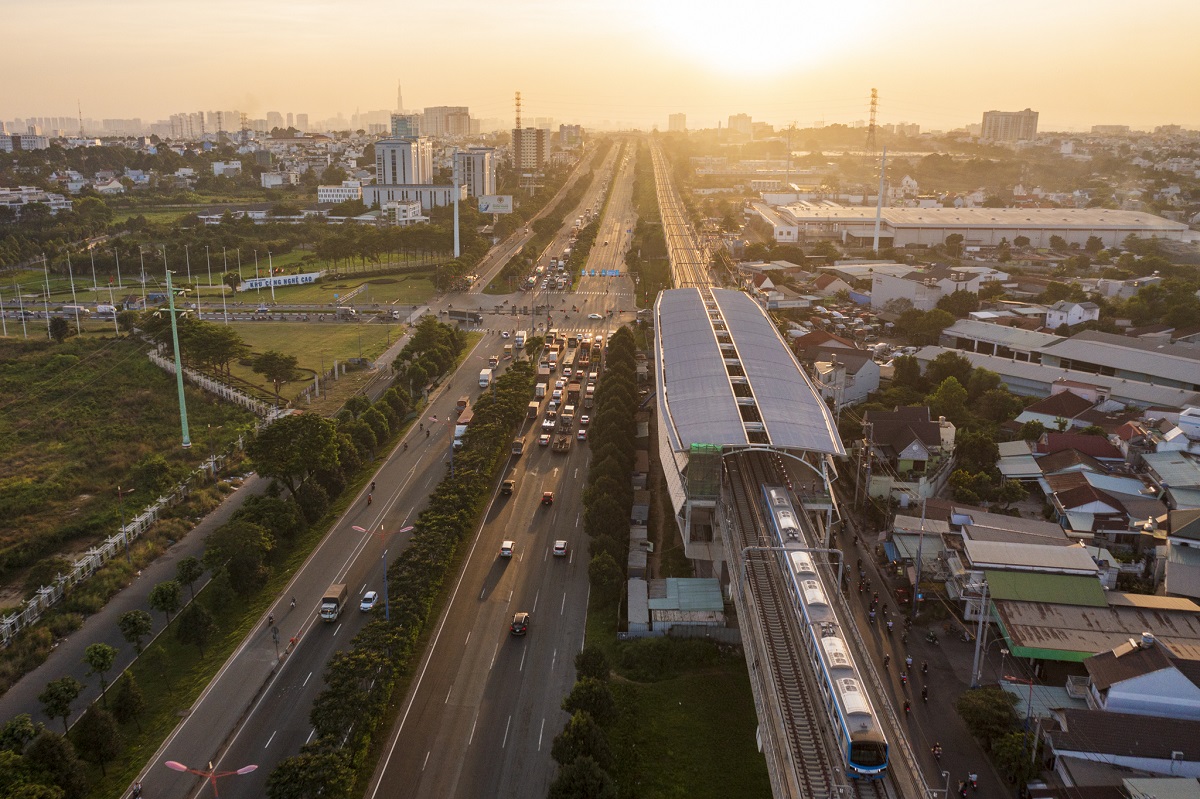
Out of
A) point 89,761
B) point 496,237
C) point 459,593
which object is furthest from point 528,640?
point 496,237

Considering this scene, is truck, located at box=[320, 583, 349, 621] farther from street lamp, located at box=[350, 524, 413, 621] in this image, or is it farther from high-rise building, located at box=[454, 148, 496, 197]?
high-rise building, located at box=[454, 148, 496, 197]

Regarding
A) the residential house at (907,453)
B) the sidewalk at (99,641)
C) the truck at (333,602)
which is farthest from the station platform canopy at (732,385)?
the sidewalk at (99,641)

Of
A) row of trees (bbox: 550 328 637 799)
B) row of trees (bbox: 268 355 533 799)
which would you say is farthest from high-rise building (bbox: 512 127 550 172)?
row of trees (bbox: 268 355 533 799)

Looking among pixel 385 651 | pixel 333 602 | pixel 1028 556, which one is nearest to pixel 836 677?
pixel 385 651

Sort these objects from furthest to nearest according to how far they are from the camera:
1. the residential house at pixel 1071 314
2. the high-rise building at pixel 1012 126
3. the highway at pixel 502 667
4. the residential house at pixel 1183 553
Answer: the high-rise building at pixel 1012 126, the residential house at pixel 1071 314, the residential house at pixel 1183 553, the highway at pixel 502 667

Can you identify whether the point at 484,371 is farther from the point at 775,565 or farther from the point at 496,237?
the point at 496,237

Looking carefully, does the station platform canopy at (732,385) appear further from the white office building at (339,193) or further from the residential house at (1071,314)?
the white office building at (339,193)

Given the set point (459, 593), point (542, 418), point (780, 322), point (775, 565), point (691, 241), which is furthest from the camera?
point (691, 241)
